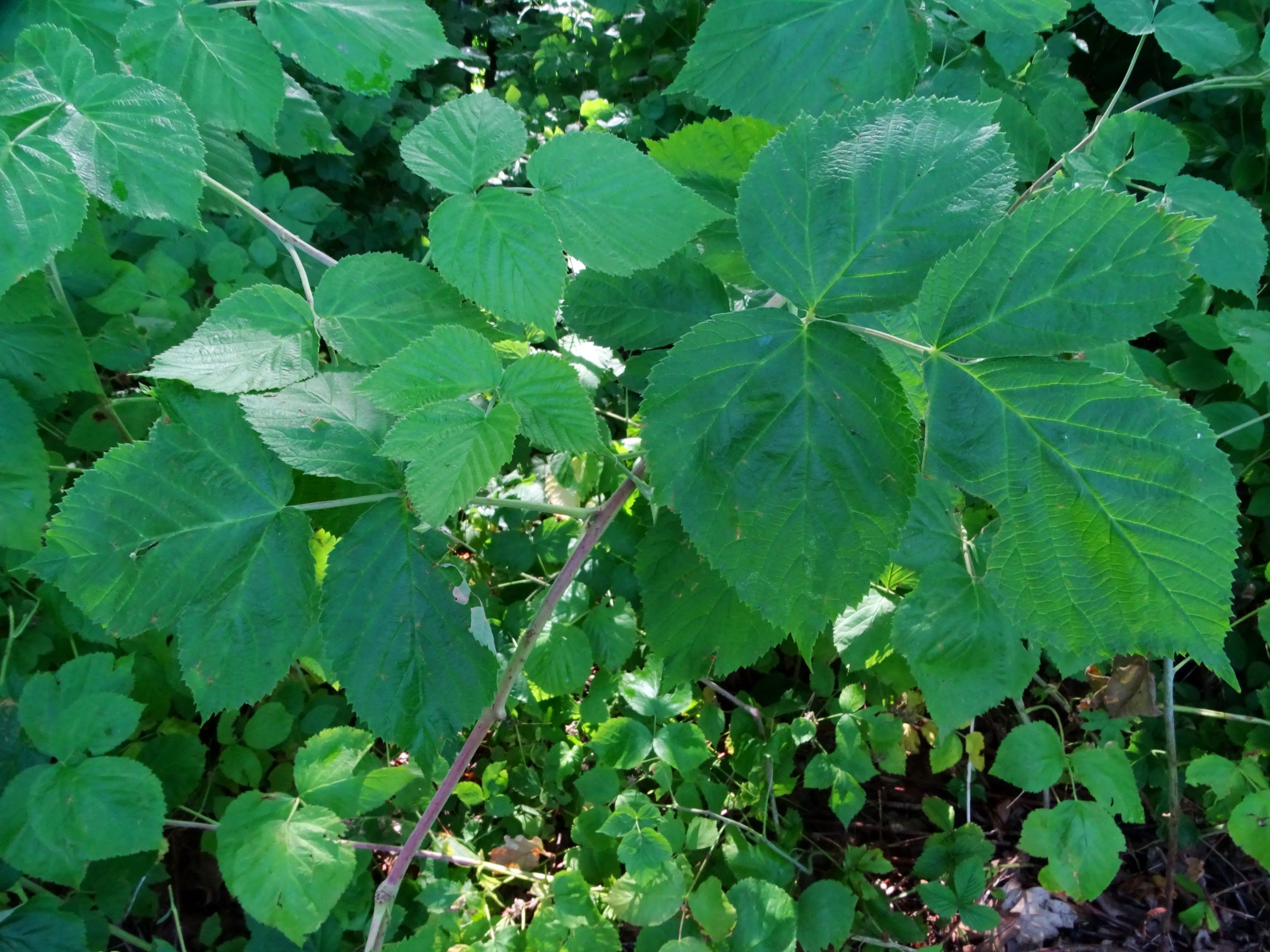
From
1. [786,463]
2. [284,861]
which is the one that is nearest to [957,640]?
[786,463]

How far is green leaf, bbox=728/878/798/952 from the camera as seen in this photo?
5.01 ft

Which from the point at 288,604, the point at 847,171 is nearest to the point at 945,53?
the point at 847,171

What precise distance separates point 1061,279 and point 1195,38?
1161 millimetres

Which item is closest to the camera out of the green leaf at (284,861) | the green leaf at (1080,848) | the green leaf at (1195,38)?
the green leaf at (284,861)

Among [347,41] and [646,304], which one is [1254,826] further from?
[347,41]

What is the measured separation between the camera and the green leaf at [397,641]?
35.4 inches

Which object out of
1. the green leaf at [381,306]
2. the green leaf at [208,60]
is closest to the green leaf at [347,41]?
the green leaf at [208,60]

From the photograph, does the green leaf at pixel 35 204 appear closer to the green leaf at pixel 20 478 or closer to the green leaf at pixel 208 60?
the green leaf at pixel 208 60

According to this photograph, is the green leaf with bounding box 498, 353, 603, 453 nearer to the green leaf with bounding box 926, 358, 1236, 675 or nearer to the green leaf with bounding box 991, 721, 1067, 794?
the green leaf with bounding box 926, 358, 1236, 675

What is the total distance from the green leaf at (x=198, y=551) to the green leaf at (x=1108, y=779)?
1.59 m

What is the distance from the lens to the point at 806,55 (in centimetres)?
111

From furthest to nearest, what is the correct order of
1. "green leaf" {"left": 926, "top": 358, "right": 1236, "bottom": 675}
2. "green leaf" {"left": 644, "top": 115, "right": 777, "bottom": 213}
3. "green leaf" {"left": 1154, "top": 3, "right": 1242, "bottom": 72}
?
"green leaf" {"left": 1154, "top": 3, "right": 1242, "bottom": 72} → "green leaf" {"left": 644, "top": 115, "right": 777, "bottom": 213} → "green leaf" {"left": 926, "top": 358, "right": 1236, "bottom": 675}


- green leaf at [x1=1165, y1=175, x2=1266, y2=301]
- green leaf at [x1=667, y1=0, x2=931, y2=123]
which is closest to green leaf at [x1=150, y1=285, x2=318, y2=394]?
green leaf at [x1=667, y1=0, x2=931, y2=123]

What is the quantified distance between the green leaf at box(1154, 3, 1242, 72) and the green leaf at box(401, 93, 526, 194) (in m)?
1.35
